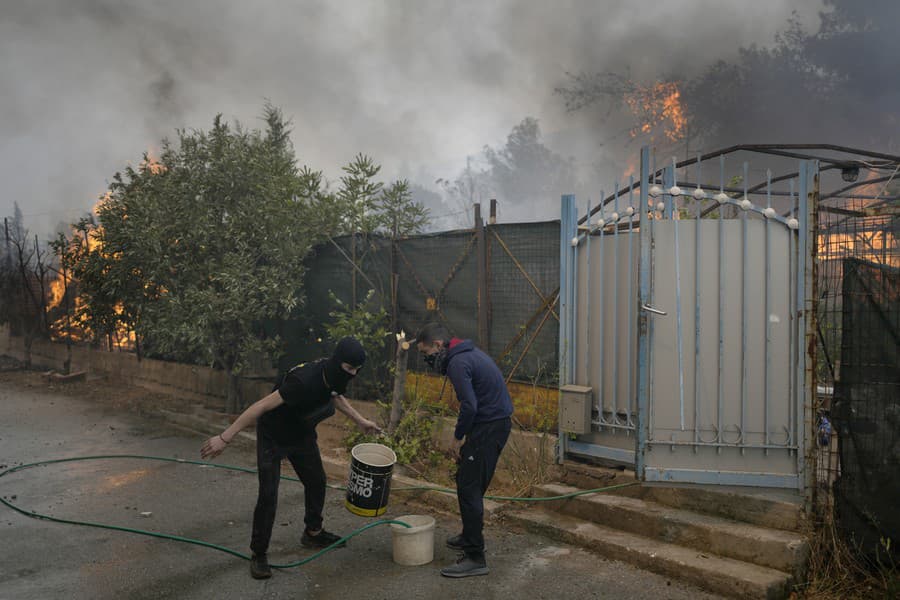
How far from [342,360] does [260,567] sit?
1570 millimetres

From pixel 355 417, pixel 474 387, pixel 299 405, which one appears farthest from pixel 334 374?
pixel 474 387

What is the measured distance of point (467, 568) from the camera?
459 cm

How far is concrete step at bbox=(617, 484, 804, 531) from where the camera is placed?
4676mm

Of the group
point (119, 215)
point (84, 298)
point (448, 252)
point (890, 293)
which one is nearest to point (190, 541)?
point (448, 252)

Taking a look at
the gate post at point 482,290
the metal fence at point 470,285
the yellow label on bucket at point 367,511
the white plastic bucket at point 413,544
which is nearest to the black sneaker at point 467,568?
the white plastic bucket at point 413,544

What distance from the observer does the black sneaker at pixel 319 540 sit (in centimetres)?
514

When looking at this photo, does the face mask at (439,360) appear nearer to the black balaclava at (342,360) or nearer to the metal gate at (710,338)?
the black balaclava at (342,360)

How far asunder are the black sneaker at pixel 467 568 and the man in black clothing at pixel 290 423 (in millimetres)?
1154

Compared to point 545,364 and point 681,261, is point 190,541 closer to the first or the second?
point 545,364

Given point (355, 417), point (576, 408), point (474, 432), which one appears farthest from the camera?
point (576, 408)

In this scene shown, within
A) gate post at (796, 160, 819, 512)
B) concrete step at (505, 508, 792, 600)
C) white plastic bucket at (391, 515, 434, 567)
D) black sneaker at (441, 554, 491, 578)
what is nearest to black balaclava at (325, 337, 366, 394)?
white plastic bucket at (391, 515, 434, 567)

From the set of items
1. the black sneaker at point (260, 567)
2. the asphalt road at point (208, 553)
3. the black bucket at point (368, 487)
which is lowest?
the asphalt road at point (208, 553)

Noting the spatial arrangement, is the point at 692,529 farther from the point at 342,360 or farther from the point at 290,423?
the point at 290,423

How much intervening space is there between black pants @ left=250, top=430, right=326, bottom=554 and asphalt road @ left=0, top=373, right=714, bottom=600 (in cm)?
28
